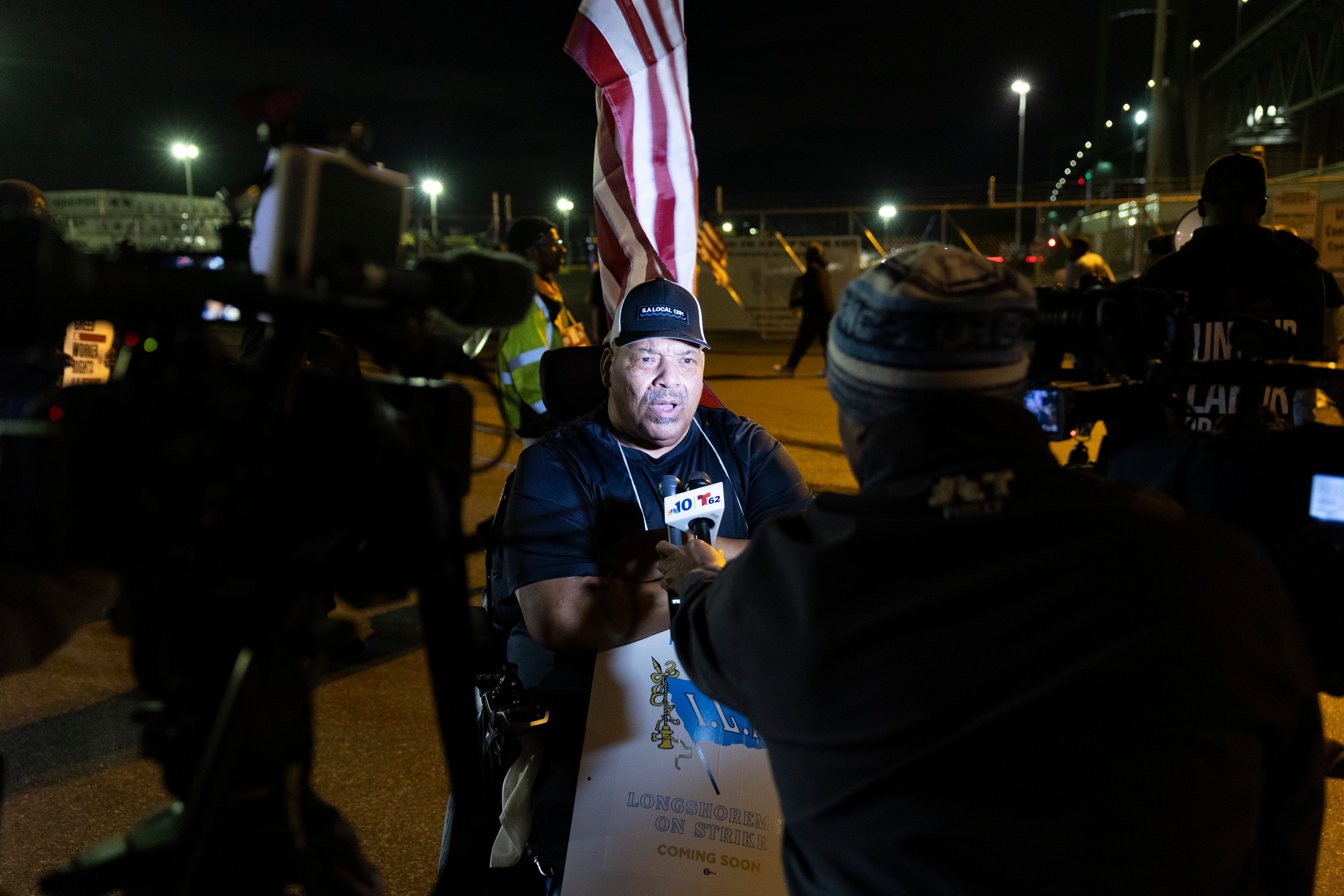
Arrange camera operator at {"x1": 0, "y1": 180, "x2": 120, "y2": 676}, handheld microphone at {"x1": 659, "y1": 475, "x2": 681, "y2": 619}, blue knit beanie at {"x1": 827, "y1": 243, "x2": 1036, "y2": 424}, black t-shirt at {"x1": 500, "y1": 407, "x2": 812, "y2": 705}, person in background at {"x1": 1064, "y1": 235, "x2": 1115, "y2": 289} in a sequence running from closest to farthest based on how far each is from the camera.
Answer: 1. camera operator at {"x1": 0, "y1": 180, "x2": 120, "y2": 676}
2. blue knit beanie at {"x1": 827, "y1": 243, "x2": 1036, "y2": 424}
3. handheld microphone at {"x1": 659, "y1": 475, "x2": 681, "y2": 619}
4. black t-shirt at {"x1": 500, "y1": 407, "x2": 812, "y2": 705}
5. person in background at {"x1": 1064, "y1": 235, "x2": 1115, "y2": 289}

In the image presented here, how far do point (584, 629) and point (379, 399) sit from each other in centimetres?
118

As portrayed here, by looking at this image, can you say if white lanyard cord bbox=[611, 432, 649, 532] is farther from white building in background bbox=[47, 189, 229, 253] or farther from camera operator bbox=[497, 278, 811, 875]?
white building in background bbox=[47, 189, 229, 253]

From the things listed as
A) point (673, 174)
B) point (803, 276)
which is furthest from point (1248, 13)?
point (673, 174)

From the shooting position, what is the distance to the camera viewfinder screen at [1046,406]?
5.03ft

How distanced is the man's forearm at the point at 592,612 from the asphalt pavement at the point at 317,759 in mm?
486

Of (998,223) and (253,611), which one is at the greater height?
(998,223)

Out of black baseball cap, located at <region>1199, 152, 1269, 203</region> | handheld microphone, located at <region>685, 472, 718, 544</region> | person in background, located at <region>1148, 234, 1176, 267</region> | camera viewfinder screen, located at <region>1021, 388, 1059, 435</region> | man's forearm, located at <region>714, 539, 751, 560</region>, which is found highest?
person in background, located at <region>1148, 234, 1176, 267</region>

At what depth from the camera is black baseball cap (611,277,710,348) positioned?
2.63 meters

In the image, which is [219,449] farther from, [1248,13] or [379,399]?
[1248,13]

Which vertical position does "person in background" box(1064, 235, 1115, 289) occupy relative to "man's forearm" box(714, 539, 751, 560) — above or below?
above

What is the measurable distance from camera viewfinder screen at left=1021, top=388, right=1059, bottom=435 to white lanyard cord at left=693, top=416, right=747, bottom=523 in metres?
1.15

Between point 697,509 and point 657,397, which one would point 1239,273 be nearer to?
point 657,397

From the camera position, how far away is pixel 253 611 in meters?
1.11

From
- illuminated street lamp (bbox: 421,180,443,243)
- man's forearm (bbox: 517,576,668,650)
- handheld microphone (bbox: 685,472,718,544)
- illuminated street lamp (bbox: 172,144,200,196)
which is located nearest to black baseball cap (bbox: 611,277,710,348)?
handheld microphone (bbox: 685,472,718,544)
